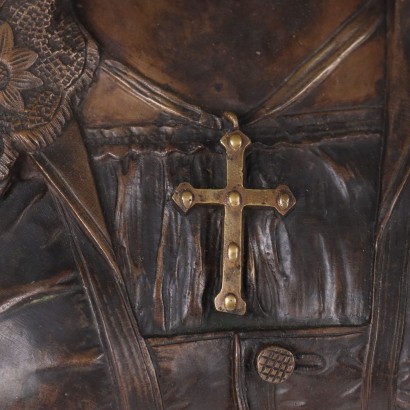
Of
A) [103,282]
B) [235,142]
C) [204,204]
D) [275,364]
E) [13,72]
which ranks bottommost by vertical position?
[275,364]

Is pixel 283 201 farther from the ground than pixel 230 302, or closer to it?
farther from the ground

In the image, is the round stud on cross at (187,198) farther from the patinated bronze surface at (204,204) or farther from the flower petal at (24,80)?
the flower petal at (24,80)

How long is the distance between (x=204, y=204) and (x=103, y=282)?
0.22 m

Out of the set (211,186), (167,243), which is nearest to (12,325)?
(167,243)

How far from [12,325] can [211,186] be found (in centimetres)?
42

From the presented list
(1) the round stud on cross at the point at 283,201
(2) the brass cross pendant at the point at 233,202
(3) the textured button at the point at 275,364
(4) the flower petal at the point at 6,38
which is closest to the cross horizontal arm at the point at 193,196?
(2) the brass cross pendant at the point at 233,202

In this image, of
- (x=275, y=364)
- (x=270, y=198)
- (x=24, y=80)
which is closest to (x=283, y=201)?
(x=270, y=198)

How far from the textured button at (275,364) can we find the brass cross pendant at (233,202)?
0.09 m

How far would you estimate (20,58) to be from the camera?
1.82 metres

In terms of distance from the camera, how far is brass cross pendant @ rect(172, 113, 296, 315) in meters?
1.80

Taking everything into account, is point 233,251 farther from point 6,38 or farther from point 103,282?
point 6,38

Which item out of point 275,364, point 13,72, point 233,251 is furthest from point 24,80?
point 275,364

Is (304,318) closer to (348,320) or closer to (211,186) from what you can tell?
(348,320)

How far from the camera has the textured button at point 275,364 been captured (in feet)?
5.92
